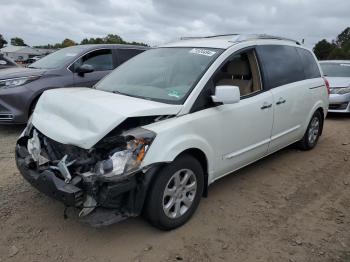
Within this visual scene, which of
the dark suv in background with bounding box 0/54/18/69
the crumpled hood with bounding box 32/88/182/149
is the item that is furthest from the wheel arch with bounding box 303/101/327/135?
the dark suv in background with bounding box 0/54/18/69

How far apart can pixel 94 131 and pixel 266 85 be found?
96.1 inches

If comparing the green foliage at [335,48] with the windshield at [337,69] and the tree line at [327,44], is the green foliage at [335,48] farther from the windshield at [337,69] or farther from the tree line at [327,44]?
the windshield at [337,69]

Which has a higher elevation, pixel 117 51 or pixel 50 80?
pixel 117 51

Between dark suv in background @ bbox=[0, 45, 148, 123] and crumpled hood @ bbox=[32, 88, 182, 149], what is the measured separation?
2.82 m

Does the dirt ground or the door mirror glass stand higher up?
the door mirror glass

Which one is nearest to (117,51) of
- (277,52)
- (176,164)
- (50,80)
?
(50,80)

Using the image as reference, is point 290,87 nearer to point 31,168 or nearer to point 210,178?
point 210,178

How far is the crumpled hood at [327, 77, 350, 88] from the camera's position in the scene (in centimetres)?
950

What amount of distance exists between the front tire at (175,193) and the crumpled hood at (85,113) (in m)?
0.53

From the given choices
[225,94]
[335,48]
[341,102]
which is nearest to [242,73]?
[225,94]

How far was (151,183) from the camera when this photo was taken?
3152 millimetres

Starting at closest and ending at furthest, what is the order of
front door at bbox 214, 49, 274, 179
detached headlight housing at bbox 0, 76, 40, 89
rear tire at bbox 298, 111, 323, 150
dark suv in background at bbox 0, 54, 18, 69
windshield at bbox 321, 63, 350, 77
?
front door at bbox 214, 49, 274, 179, rear tire at bbox 298, 111, 323, 150, detached headlight housing at bbox 0, 76, 40, 89, dark suv in background at bbox 0, 54, 18, 69, windshield at bbox 321, 63, 350, 77

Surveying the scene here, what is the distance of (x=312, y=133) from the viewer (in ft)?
20.2

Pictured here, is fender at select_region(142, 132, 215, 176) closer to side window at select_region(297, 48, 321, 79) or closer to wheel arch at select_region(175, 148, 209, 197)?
wheel arch at select_region(175, 148, 209, 197)
